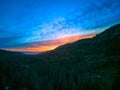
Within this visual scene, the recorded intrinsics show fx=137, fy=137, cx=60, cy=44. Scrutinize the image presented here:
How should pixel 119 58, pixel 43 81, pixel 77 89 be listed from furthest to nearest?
1. pixel 119 58
2. pixel 43 81
3. pixel 77 89

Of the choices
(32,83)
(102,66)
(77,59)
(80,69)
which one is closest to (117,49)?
(102,66)

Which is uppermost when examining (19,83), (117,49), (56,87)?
(117,49)

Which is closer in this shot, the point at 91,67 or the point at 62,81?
the point at 62,81

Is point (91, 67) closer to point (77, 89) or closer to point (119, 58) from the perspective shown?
point (119, 58)

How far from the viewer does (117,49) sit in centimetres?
13862

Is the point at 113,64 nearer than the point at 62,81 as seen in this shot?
No

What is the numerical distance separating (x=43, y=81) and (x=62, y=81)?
17986mm

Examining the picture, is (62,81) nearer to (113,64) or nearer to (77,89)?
(77,89)

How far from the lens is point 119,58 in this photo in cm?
12962

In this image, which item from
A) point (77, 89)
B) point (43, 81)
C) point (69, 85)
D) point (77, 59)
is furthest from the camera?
point (77, 59)

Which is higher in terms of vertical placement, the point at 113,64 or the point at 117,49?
the point at 117,49

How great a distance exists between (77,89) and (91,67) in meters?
67.2

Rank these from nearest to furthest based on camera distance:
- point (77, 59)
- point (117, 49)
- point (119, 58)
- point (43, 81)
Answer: point (43, 81) < point (119, 58) < point (117, 49) < point (77, 59)

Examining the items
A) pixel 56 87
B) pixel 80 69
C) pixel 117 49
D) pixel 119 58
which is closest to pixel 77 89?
pixel 56 87
